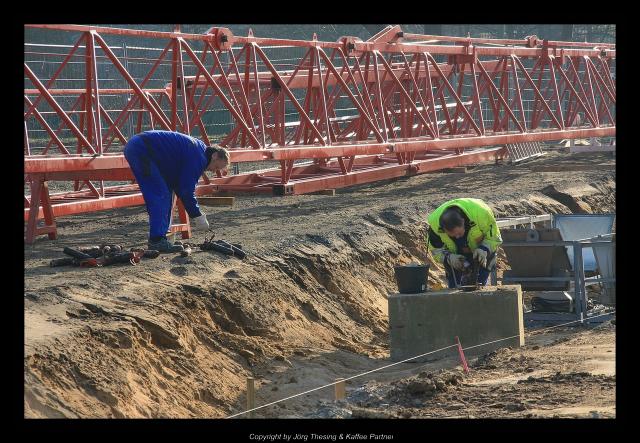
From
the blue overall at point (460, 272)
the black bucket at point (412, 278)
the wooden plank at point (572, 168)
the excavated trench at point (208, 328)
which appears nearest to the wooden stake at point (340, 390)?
the excavated trench at point (208, 328)

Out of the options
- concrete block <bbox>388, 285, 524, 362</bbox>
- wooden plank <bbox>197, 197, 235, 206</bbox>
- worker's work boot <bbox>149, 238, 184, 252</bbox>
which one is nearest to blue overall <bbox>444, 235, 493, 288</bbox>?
concrete block <bbox>388, 285, 524, 362</bbox>

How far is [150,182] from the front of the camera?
42.9ft

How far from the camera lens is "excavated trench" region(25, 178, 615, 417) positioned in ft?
30.5

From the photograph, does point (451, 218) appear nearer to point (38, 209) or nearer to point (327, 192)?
point (38, 209)

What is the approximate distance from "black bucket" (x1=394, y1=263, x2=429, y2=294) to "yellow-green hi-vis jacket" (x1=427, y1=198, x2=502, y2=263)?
34cm

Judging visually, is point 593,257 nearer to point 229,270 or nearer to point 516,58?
point 229,270

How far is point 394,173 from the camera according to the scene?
76.4 feet

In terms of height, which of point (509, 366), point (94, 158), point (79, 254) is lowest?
point (509, 366)

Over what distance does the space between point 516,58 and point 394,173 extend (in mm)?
3974

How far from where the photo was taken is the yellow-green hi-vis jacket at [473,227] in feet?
39.2

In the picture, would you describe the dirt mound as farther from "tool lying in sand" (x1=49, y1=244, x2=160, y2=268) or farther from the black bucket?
the black bucket

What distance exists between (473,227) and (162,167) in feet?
11.7

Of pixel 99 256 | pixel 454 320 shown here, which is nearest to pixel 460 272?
pixel 454 320
